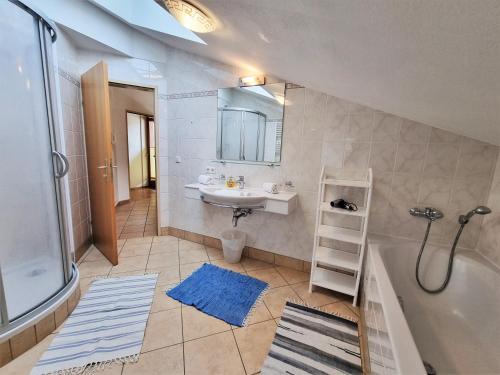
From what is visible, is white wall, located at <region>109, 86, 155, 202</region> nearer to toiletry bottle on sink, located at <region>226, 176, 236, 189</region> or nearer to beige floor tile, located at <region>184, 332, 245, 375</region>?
toiletry bottle on sink, located at <region>226, 176, 236, 189</region>

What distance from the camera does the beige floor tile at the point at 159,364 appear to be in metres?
1.17

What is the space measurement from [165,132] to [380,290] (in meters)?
2.50

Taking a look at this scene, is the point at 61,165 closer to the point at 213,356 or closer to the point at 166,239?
the point at 166,239

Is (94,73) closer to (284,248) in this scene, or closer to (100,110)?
(100,110)

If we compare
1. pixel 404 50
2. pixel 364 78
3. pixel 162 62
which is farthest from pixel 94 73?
pixel 404 50

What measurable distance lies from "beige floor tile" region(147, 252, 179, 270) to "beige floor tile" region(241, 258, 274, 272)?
68 cm

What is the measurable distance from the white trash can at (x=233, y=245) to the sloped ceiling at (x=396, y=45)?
5.26ft

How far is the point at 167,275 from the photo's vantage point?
6.68 feet

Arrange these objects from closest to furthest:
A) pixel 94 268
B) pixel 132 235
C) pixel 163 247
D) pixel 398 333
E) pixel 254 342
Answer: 1. pixel 398 333
2. pixel 254 342
3. pixel 94 268
4. pixel 163 247
5. pixel 132 235

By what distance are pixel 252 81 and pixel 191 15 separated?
3.16 feet

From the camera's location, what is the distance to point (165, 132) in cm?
261

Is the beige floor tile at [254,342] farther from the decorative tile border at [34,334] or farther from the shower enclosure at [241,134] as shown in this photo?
the shower enclosure at [241,134]

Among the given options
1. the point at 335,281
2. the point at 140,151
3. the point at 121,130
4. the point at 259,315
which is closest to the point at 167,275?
the point at 259,315

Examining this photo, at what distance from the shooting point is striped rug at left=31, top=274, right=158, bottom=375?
1.20 metres
